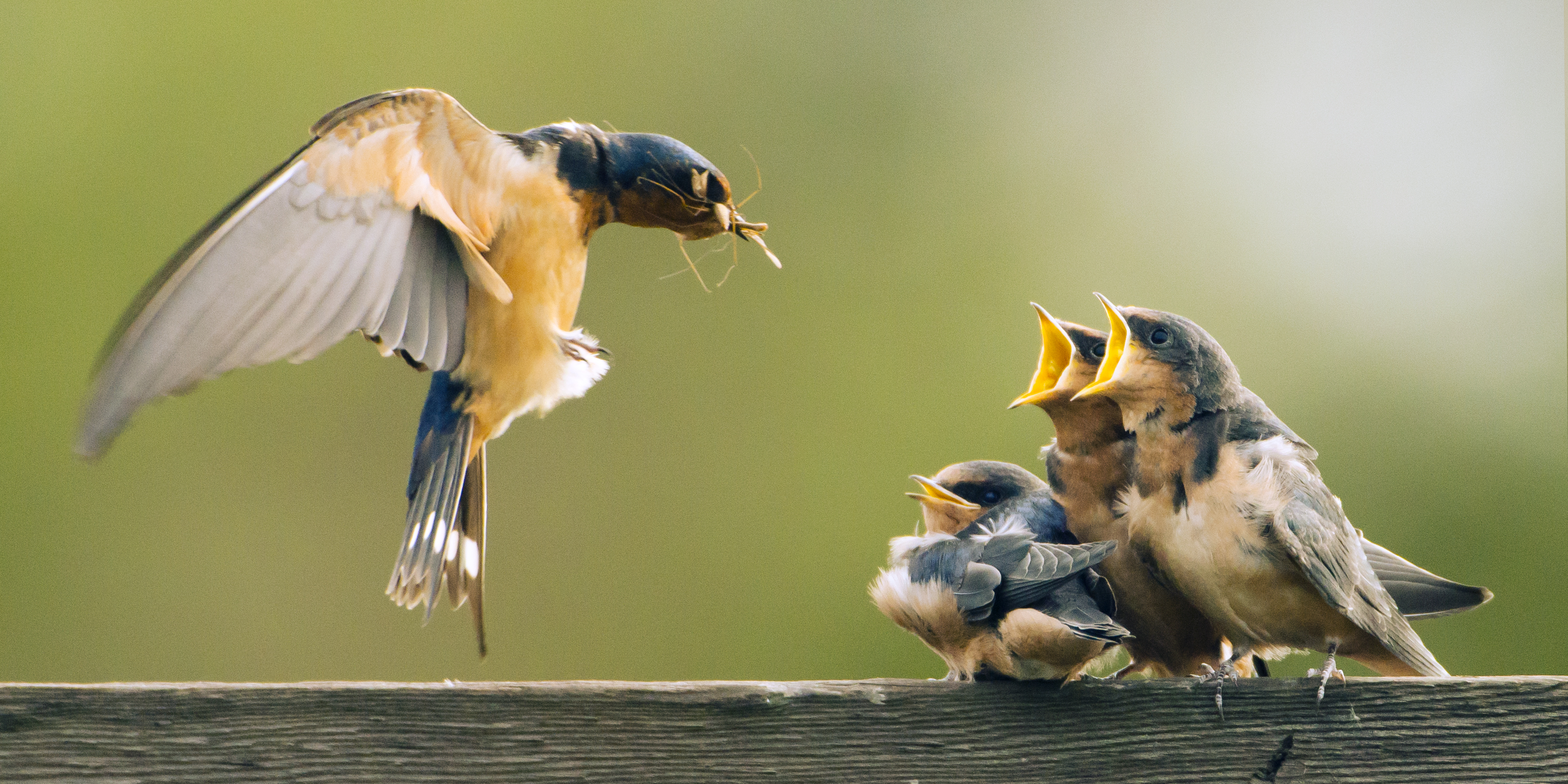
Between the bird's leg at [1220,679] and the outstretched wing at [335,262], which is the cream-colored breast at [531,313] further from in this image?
the bird's leg at [1220,679]

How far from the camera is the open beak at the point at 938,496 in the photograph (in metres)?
2.00

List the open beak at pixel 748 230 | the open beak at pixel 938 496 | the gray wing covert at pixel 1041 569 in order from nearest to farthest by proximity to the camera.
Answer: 1. the gray wing covert at pixel 1041 569
2. the open beak at pixel 748 230
3. the open beak at pixel 938 496

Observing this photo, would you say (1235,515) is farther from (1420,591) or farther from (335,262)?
(335,262)

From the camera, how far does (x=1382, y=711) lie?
53.3 inches

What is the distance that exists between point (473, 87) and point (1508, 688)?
4.06 meters

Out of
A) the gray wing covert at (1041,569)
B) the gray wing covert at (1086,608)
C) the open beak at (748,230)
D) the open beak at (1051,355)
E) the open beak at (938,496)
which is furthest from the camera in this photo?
the open beak at (938,496)

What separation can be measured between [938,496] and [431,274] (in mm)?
968

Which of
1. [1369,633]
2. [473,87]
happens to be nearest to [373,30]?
[473,87]

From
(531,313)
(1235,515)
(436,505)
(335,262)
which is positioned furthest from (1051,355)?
(335,262)

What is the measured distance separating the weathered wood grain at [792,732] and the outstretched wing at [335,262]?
0.94 feet

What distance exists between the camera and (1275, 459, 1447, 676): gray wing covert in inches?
59.4

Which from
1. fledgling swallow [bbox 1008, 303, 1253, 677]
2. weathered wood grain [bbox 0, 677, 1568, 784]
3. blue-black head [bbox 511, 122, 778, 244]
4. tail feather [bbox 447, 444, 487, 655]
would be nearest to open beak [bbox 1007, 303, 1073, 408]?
fledgling swallow [bbox 1008, 303, 1253, 677]

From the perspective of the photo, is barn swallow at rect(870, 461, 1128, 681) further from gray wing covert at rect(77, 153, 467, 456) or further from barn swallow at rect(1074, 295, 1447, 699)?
gray wing covert at rect(77, 153, 467, 456)

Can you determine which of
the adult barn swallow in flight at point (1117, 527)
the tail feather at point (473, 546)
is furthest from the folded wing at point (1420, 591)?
the tail feather at point (473, 546)
